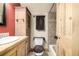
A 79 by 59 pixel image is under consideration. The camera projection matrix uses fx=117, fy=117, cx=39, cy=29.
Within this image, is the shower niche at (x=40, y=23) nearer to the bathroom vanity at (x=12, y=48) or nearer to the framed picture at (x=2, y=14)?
the bathroom vanity at (x=12, y=48)

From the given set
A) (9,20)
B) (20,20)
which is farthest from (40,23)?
(9,20)

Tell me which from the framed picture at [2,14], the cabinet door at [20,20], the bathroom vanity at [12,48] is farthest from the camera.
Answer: the cabinet door at [20,20]

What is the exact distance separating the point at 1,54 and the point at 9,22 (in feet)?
2.50

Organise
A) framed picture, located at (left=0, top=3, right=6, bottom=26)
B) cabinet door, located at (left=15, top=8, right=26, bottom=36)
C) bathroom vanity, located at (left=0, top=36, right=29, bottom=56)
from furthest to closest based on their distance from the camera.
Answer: cabinet door, located at (left=15, top=8, right=26, bottom=36)
framed picture, located at (left=0, top=3, right=6, bottom=26)
bathroom vanity, located at (left=0, top=36, right=29, bottom=56)

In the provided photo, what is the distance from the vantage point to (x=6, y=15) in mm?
1233

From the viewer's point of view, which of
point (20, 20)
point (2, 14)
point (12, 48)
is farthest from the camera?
point (20, 20)

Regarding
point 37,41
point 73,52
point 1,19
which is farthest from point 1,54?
point 37,41

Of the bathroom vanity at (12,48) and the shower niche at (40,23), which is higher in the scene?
the shower niche at (40,23)

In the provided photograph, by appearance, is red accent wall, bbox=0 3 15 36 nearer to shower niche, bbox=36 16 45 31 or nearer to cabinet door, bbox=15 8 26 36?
cabinet door, bbox=15 8 26 36

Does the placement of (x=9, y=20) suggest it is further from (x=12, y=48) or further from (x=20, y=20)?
(x=12, y=48)

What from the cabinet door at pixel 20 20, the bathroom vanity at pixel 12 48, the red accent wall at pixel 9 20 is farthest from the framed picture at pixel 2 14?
the bathroom vanity at pixel 12 48

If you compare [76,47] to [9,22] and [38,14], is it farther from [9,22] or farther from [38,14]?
[9,22]

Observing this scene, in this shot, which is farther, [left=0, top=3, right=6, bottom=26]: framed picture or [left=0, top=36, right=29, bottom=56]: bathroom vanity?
[left=0, top=3, right=6, bottom=26]: framed picture

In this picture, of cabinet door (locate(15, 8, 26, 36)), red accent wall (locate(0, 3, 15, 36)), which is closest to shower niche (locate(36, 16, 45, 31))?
cabinet door (locate(15, 8, 26, 36))
